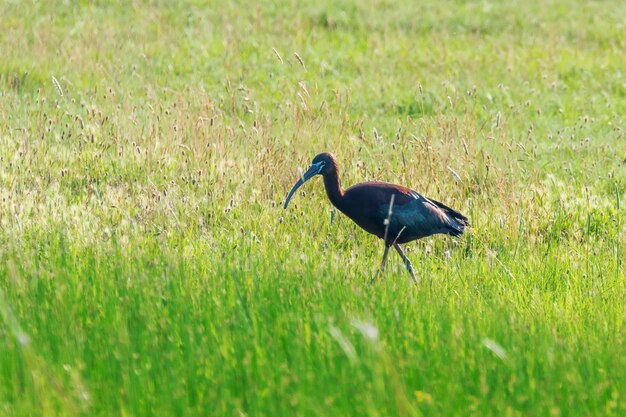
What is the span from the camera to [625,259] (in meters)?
7.31

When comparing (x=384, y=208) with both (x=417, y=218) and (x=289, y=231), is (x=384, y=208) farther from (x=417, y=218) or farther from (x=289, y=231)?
(x=289, y=231)

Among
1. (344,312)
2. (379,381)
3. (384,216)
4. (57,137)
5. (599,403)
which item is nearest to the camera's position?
(379,381)

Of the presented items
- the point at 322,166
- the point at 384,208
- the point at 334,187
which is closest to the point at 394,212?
the point at 384,208

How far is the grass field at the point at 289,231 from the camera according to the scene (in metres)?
4.61

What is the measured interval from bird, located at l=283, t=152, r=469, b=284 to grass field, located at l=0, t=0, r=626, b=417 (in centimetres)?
26

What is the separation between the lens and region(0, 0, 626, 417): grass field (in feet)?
15.1

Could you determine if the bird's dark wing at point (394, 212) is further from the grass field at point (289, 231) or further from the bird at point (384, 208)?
the grass field at point (289, 231)

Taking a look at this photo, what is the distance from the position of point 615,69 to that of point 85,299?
11111 mm

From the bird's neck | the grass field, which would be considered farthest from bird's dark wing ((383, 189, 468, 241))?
the bird's neck

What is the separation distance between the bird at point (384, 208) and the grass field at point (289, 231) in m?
0.26

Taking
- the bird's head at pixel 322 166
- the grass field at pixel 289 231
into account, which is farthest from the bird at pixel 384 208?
the grass field at pixel 289 231

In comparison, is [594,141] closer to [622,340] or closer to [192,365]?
[622,340]

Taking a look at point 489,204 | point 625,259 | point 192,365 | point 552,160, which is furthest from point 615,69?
point 192,365

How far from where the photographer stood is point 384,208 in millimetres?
6984
